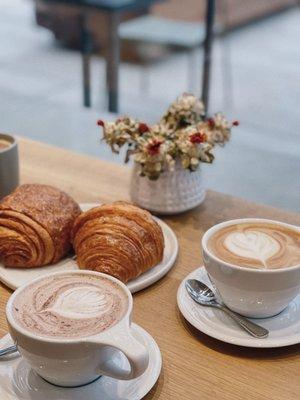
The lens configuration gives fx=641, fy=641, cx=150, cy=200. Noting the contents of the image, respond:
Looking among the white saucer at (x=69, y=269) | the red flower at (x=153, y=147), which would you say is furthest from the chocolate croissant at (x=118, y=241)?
the red flower at (x=153, y=147)

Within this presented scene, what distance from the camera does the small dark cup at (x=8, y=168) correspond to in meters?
0.87

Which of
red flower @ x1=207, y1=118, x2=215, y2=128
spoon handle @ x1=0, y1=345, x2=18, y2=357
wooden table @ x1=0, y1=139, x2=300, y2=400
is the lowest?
wooden table @ x1=0, y1=139, x2=300, y2=400

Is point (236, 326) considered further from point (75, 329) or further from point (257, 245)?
point (75, 329)

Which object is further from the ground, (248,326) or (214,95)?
(248,326)

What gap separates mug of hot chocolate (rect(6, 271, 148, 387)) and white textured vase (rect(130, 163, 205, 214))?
1.03 feet

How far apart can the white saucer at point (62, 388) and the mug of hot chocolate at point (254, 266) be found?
4.2 inches

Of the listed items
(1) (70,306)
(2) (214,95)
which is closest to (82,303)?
(1) (70,306)

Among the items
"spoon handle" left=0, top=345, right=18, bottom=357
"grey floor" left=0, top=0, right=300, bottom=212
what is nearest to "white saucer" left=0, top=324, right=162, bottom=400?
Answer: "spoon handle" left=0, top=345, right=18, bottom=357

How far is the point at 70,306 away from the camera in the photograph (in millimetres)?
553

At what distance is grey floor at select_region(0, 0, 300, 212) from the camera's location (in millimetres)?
2176

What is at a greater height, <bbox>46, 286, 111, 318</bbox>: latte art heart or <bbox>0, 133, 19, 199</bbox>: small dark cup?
<bbox>46, 286, 111, 318</bbox>: latte art heart

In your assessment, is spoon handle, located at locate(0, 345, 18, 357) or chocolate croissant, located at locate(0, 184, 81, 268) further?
chocolate croissant, located at locate(0, 184, 81, 268)

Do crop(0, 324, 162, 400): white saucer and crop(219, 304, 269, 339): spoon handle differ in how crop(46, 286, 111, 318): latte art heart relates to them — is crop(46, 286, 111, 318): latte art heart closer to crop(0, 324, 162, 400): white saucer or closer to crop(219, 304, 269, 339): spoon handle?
crop(0, 324, 162, 400): white saucer

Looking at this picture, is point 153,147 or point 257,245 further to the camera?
point 153,147
